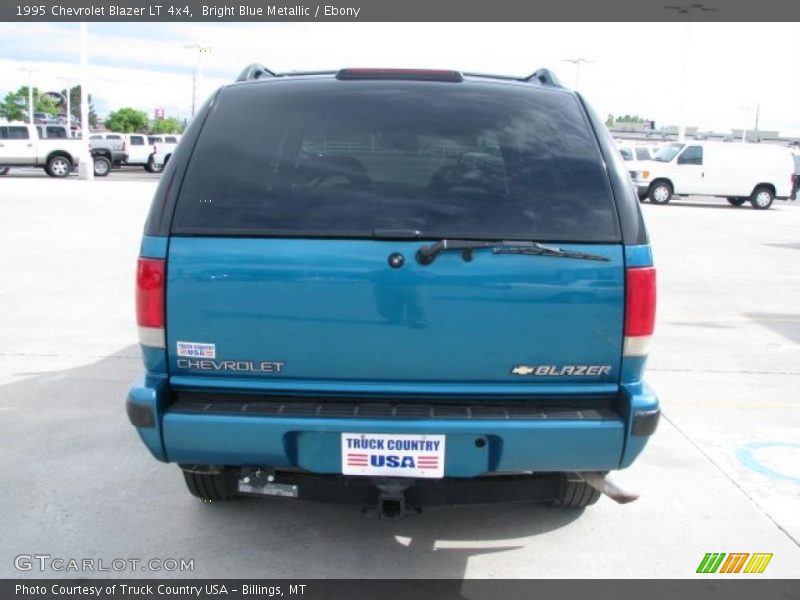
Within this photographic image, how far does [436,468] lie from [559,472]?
0.60 metres

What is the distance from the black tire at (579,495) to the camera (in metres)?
3.57

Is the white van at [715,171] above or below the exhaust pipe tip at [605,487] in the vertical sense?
below

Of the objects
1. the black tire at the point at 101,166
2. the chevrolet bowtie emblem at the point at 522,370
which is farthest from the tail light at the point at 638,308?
the black tire at the point at 101,166

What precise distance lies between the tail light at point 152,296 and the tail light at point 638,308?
171 cm

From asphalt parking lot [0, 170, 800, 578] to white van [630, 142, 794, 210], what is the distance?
19.8 m

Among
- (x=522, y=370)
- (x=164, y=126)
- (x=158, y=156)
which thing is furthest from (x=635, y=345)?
(x=164, y=126)

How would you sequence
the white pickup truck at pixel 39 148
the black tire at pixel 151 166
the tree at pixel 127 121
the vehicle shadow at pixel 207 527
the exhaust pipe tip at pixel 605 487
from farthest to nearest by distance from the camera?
the tree at pixel 127 121, the black tire at pixel 151 166, the white pickup truck at pixel 39 148, the vehicle shadow at pixel 207 527, the exhaust pipe tip at pixel 605 487

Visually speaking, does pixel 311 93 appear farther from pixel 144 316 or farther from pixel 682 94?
pixel 682 94

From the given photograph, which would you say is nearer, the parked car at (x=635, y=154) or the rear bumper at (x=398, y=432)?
the rear bumper at (x=398, y=432)

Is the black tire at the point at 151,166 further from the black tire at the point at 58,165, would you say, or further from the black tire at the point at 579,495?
the black tire at the point at 579,495

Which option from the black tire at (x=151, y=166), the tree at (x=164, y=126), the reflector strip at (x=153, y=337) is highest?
the reflector strip at (x=153, y=337)

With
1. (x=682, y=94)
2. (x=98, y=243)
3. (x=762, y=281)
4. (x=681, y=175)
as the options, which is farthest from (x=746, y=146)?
(x=98, y=243)
